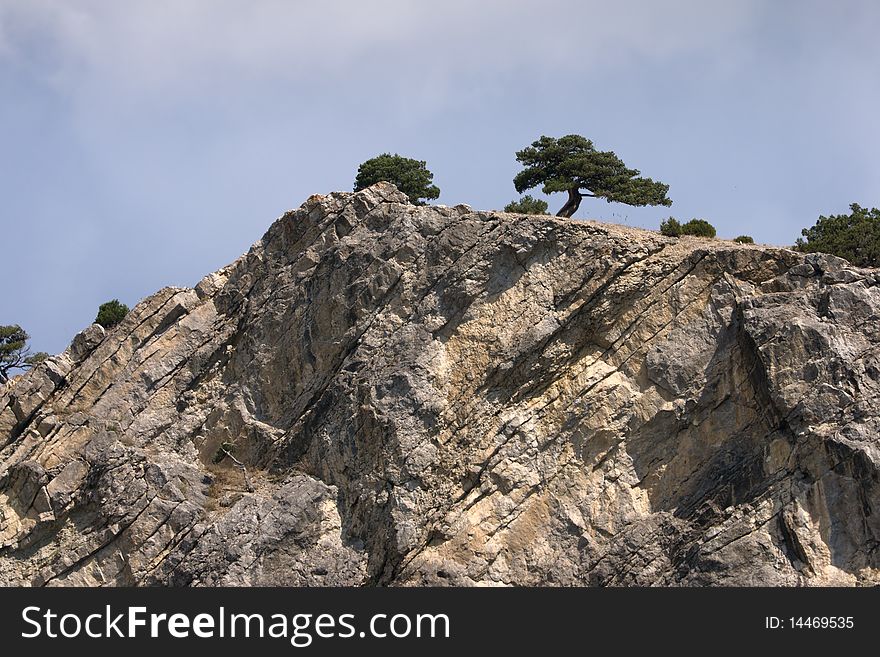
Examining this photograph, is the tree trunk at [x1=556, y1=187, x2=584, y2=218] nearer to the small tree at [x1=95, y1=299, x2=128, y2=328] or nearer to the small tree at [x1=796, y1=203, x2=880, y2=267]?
the small tree at [x1=796, y1=203, x2=880, y2=267]

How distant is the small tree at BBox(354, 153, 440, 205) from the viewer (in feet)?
178

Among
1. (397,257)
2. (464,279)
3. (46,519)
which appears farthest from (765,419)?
(46,519)

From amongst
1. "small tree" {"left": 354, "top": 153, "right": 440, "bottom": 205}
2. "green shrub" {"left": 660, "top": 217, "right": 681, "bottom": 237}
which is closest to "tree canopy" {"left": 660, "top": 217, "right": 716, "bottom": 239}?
"green shrub" {"left": 660, "top": 217, "right": 681, "bottom": 237}

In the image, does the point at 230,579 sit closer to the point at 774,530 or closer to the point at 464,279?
the point at 464,279

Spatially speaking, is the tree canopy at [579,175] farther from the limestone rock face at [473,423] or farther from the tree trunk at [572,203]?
the limestone rock face at [473,423]

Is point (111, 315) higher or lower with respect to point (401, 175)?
lower

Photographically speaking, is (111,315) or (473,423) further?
(111,315)

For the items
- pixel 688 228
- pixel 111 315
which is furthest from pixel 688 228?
pixel 111 315

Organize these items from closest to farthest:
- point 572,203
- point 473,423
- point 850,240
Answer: point 473,423 → point 850,240 → point 572,203

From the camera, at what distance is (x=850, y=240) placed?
47.8 metres

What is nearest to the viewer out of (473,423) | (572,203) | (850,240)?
(473,423)

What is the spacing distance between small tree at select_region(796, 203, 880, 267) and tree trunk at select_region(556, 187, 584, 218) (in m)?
9.70

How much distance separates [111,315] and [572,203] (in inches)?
815

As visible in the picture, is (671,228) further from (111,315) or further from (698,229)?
(111,315)
